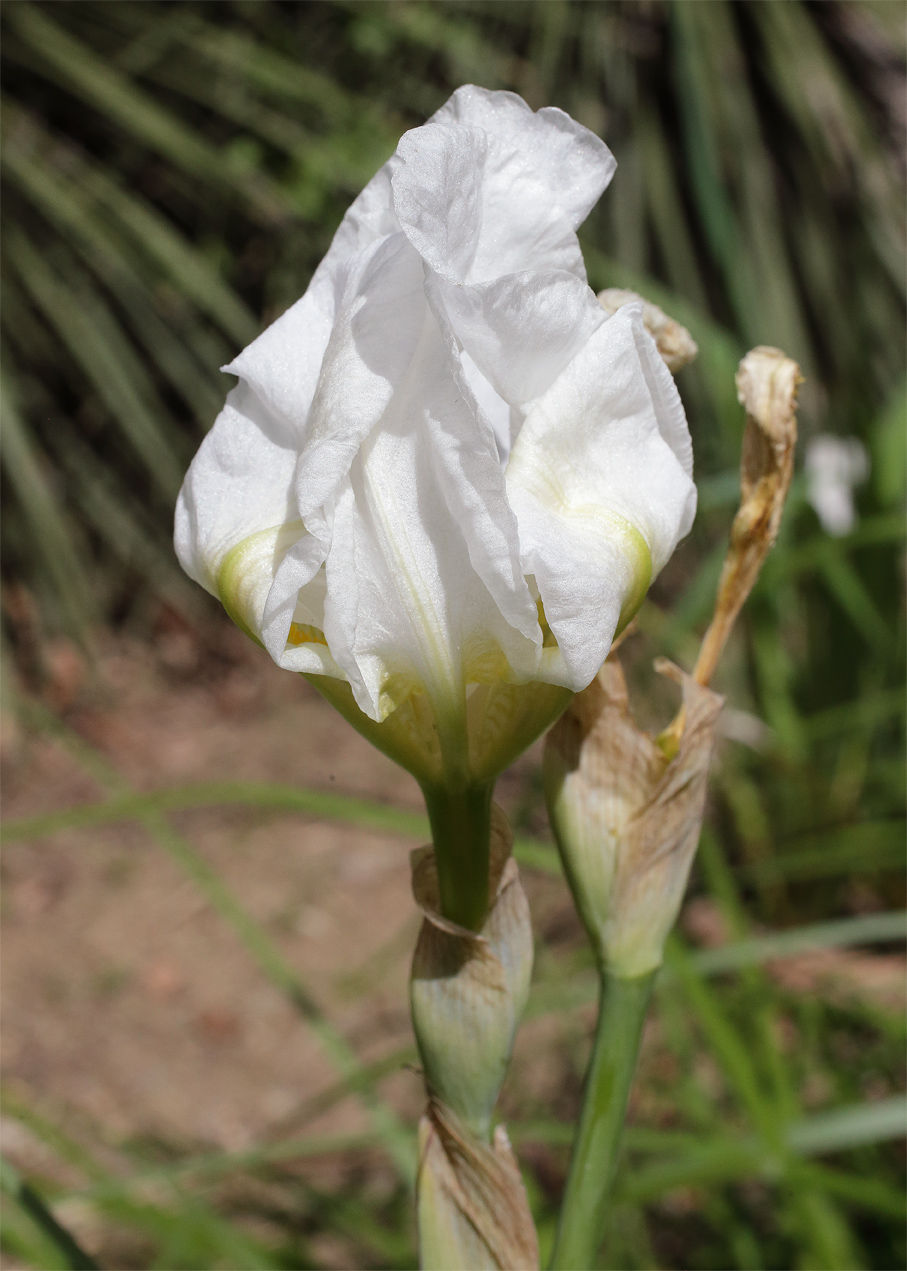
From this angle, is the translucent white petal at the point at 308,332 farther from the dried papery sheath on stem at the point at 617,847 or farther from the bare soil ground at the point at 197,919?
the bare soil ground at the point at 197,919

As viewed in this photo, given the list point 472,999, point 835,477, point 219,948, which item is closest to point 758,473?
point 472,999

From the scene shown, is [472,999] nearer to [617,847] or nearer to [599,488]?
[617,847]

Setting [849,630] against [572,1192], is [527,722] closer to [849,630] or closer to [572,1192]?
[572,1192]

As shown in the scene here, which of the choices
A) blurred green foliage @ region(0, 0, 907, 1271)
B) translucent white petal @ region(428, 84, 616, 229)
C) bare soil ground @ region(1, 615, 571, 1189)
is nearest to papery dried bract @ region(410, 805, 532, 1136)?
translucent white petal @ region(428, 84, 616, 229)

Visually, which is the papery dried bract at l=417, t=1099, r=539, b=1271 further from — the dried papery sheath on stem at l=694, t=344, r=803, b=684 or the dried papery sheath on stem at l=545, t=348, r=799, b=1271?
the dried papery sheath on stem at l=694, t=344, r=803, b=684

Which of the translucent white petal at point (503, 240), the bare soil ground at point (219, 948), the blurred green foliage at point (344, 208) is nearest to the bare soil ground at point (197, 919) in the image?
the bare soil ground at point (219, 948)

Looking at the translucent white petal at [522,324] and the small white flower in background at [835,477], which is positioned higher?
the translucent white petal at [522,324]

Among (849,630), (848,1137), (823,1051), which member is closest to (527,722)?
(848,1137)

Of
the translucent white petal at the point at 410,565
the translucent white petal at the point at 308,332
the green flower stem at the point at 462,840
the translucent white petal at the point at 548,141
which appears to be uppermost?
the translucent white petal at the point at 548,141
